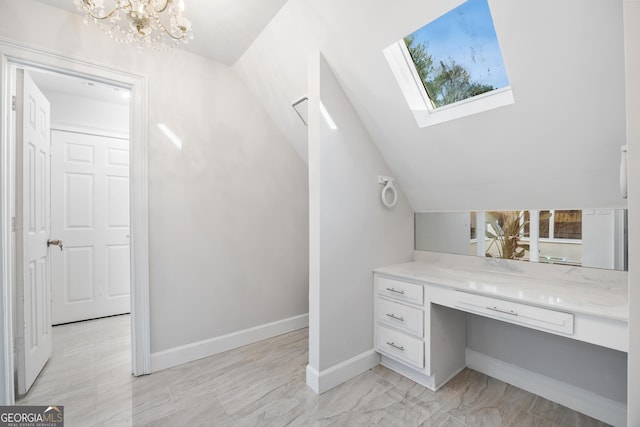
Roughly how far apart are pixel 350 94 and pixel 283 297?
1.99 meters

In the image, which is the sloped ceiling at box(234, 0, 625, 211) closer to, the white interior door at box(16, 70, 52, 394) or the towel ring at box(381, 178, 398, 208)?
the towel ring at box(381, 178, 398, 208)

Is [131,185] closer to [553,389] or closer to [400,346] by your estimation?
[400,346]

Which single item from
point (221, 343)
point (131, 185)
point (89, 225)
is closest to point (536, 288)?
point (221, 343)

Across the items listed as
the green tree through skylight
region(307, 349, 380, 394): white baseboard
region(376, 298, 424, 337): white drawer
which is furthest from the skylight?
region(307, 349, 380, 394): white baseboard

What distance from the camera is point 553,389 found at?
1736 millimetres

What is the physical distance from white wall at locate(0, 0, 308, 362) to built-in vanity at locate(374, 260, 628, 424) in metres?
1.14

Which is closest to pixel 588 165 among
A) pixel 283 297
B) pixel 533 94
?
pixel 533 94

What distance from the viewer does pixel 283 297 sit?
283 centimetres

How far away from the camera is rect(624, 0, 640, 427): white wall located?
94cm

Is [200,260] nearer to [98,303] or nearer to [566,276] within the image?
[98,303]

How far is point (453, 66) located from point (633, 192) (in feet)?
3.80

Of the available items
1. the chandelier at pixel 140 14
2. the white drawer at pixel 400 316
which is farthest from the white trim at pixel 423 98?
the white drawer at pixel 400 316

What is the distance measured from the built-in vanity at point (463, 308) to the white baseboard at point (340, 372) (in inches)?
4.1

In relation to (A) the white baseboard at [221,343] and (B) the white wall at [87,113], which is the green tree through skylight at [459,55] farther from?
(B) the white wall at [87,113]
